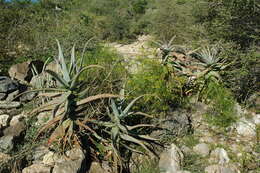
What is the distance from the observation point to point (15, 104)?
166 inches

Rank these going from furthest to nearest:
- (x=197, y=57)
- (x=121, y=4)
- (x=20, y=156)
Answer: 1. (x=121, y=4)
2. (x=197, y=57)
3. (x=20, y=156)

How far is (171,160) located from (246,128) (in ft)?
5.04

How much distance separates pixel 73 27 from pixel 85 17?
456 cm

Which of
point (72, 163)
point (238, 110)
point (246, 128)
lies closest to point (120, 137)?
point (72, 163)

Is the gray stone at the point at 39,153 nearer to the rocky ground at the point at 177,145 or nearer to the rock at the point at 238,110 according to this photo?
the rocky ground at the point at 177,145

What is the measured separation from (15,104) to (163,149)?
262cm

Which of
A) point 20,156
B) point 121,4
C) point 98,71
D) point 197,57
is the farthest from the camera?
point 121,4

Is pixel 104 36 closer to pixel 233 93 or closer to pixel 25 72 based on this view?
pixel 25 72

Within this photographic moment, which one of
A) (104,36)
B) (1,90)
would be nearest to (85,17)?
(104,36)

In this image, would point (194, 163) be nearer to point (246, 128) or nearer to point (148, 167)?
point (148, 167)

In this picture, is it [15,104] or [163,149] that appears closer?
[163,149]

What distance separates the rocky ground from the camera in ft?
10.2

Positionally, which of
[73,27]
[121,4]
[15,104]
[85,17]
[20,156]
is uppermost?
[121,4]

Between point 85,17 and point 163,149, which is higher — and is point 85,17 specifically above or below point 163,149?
above
